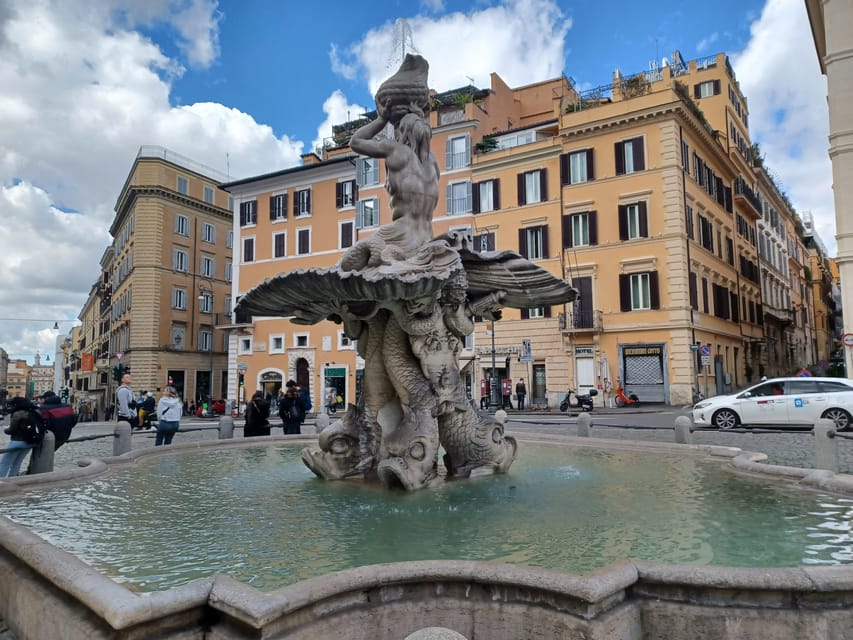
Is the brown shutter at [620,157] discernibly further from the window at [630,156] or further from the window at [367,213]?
the window at [367,213]

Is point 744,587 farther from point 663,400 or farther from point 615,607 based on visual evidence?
point 663,400

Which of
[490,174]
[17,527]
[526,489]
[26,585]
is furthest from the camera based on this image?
[490,174]

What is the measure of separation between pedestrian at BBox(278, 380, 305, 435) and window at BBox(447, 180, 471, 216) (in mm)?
25240

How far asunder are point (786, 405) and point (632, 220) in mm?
17206

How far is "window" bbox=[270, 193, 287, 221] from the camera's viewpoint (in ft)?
138

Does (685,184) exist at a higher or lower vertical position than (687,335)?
higher

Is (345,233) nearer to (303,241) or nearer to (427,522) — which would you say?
(303,241)

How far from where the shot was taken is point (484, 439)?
6.48 metres

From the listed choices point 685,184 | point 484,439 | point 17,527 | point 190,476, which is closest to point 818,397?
point 484,439

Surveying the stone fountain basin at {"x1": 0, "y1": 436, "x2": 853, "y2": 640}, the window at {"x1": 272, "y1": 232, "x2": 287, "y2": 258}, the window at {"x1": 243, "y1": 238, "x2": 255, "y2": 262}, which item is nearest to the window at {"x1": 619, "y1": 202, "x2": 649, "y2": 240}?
the window at {"x1": 272, "y1": 232, "x2": 287, "y2": 258}

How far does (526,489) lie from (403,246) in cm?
272

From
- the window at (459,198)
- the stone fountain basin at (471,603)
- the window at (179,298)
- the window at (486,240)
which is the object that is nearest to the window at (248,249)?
the window at (179,298)

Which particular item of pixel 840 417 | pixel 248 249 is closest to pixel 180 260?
pixel 248 249

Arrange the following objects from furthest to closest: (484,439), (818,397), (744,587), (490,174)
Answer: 1. (490,174)
2. (818,397)
3. (484,439)
4. (744,587)
